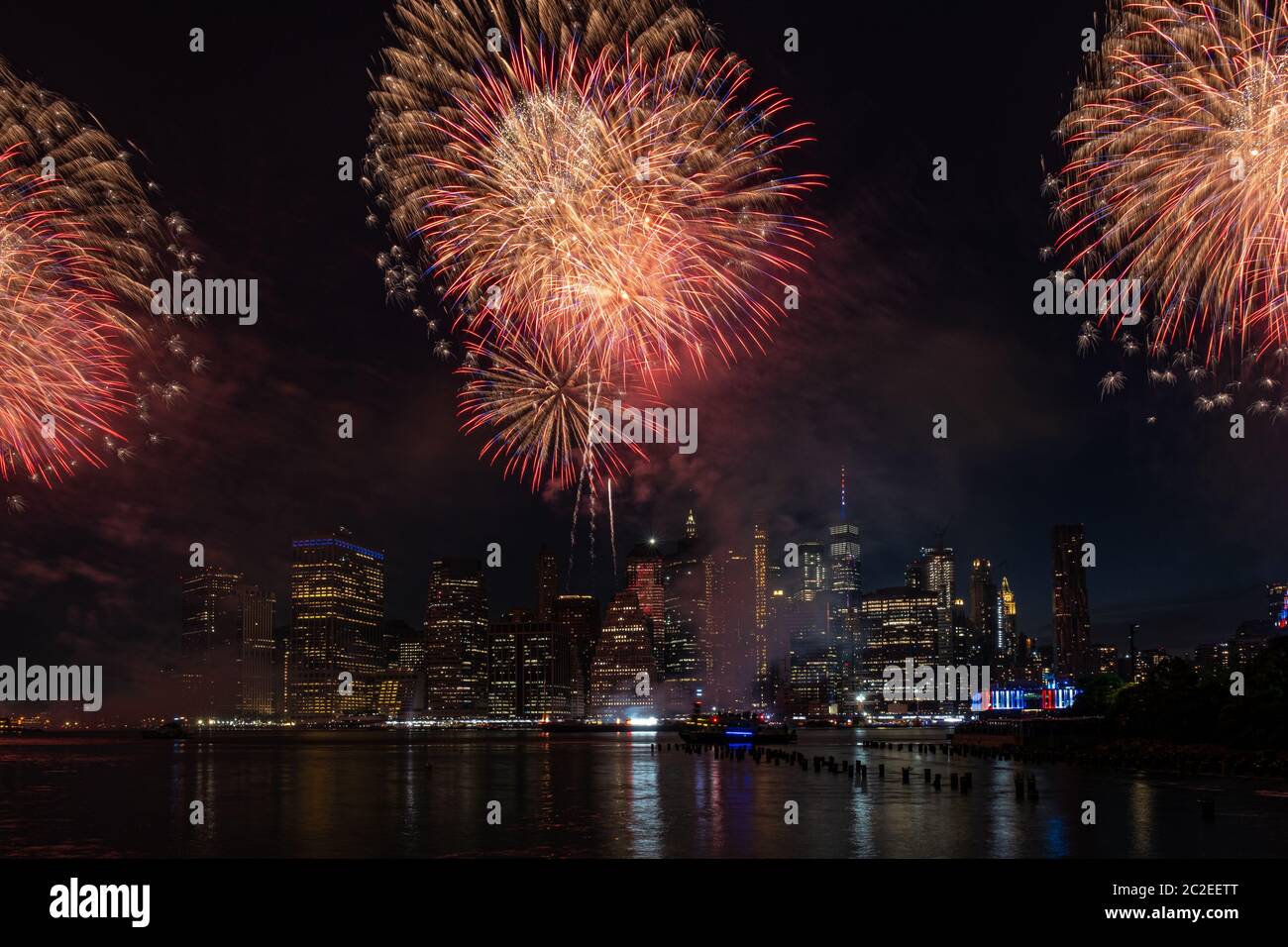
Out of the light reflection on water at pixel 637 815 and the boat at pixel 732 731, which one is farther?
the boat at pixel 732 731

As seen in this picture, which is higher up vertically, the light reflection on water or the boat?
the light reflection on water

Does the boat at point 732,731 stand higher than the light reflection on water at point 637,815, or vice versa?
the light reflection on water at point 637,815

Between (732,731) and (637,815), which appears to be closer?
(637,815)

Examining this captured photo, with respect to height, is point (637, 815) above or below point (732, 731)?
above
